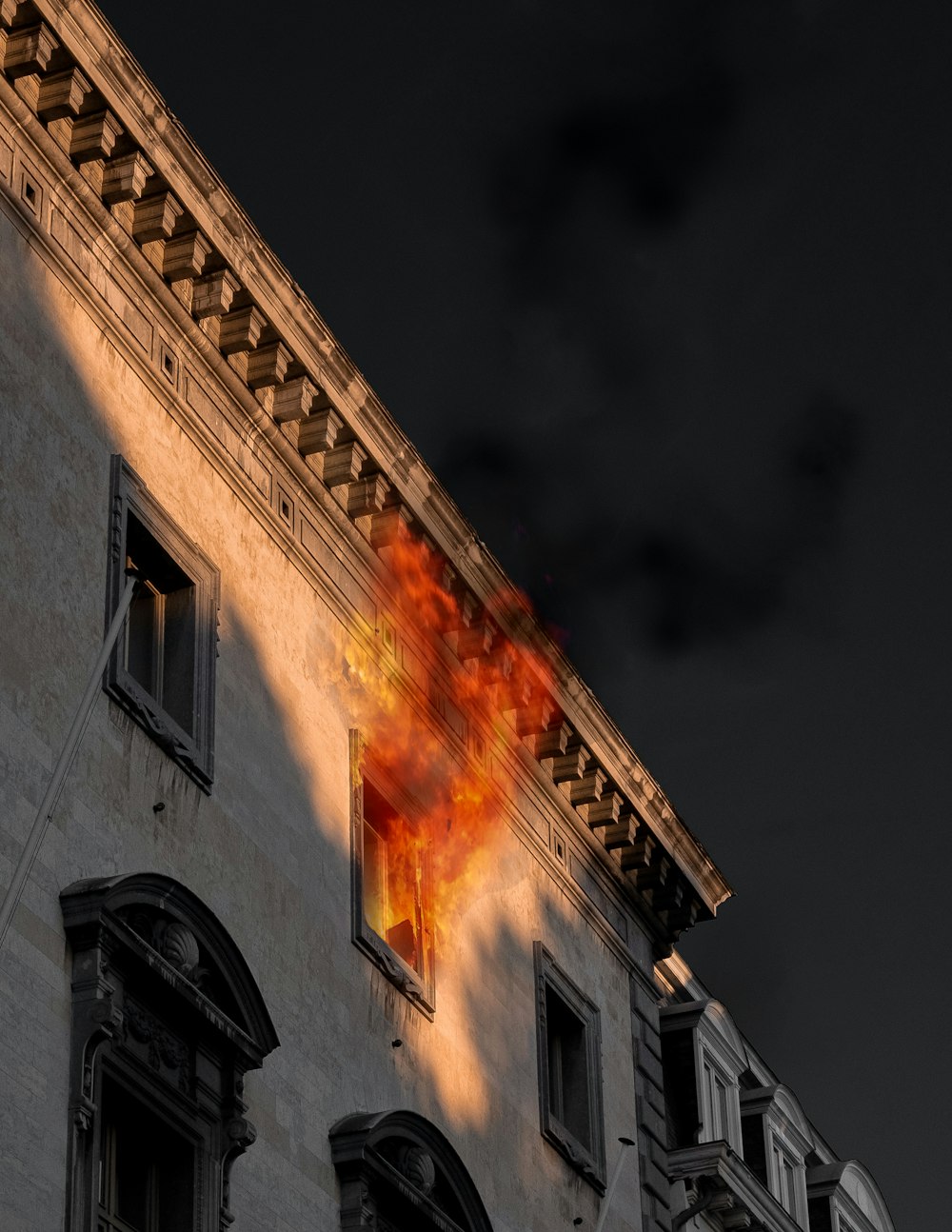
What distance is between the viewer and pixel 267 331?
2453 centimetres

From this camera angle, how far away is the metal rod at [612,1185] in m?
28.7

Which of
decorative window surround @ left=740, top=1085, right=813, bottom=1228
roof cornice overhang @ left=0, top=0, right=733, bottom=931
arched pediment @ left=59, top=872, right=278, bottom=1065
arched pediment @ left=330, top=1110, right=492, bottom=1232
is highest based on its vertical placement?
roof cornice overhang @ left=0, top=0, right=733, bottom=931

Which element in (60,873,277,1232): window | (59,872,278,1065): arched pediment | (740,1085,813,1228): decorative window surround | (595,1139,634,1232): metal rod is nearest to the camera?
(60,873,277,1232): window

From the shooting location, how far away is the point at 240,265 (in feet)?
78.6

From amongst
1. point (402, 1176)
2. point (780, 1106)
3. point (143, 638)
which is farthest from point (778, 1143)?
point (143, 638)

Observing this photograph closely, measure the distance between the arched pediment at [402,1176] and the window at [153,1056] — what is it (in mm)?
2140

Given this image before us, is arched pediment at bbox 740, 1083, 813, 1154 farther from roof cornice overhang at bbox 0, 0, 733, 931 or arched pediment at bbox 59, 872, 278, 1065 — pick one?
arched pediment at bbox 59, 872, 278, 1065

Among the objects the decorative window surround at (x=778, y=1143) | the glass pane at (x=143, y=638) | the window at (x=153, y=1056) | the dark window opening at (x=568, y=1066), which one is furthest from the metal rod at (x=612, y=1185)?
the glass pane at (x=143, y=638)

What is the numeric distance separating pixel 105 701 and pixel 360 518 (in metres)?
6.63

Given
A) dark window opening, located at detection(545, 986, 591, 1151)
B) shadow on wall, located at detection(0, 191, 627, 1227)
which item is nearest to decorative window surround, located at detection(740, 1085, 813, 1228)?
dark window opening, located at detection(545, 986, 591, 1151)

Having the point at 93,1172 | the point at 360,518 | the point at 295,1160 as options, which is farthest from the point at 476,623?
the point at 93,1172

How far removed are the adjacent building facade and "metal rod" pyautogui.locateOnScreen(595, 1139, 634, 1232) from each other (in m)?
0.07

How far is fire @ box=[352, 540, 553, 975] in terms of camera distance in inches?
1019

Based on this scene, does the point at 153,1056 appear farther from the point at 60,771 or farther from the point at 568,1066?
the point at 568,1066
